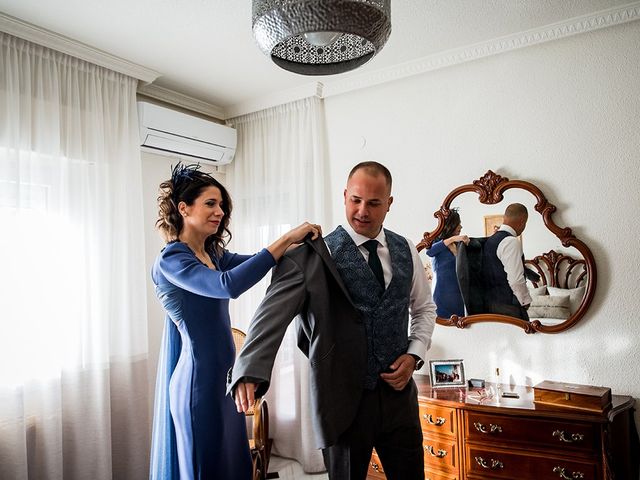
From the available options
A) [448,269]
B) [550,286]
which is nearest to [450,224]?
[448,269]

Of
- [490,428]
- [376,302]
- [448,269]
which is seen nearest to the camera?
[376,302]

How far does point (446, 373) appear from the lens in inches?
115

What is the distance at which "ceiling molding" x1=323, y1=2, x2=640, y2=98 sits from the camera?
265 cm

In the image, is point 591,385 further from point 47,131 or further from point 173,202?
point 47,131

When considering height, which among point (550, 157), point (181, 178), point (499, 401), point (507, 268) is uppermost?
point (550, 157)

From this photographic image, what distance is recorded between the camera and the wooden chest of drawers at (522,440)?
2.28m

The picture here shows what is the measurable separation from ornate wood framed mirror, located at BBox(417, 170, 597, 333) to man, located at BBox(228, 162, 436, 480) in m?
1.29

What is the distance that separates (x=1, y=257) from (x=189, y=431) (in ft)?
4.71

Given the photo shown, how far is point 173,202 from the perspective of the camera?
2230 millimetres

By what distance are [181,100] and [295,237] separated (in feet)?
8.11

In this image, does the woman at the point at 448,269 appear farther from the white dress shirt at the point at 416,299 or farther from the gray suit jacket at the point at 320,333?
the gray suit jacket at the point at 320,333

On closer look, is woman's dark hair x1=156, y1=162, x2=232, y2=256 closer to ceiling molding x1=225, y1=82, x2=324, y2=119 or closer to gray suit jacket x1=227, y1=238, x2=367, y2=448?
gray suit jacket x1=227, y1=238, x2=367, y2=448

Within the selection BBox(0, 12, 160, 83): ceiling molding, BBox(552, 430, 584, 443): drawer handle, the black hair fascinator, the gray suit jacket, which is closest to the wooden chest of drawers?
BBox(552, 430, 584, 443): drawer handle

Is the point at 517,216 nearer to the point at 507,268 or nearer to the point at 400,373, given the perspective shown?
the point at 507,268
